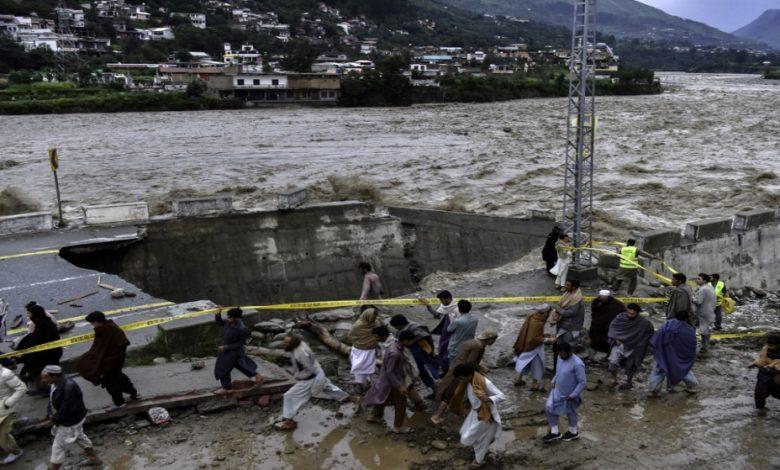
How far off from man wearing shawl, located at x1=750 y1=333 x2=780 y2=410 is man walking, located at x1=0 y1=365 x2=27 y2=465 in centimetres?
840

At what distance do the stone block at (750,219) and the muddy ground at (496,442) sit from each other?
8.93 meters

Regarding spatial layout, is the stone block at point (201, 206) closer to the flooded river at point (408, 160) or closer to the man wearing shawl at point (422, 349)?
the man wearing shawl at point (422, 349)

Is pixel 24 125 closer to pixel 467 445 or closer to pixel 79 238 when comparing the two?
pixel 79 238

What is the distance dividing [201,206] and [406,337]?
34.3ft

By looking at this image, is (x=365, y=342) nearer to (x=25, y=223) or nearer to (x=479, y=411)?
(x=479, y=411)

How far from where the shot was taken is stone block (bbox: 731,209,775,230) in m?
16.5

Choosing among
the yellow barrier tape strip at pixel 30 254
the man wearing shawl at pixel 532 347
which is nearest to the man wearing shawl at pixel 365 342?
the man wearing shawl at pixel 532 347

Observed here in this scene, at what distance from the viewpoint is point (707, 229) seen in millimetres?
16062

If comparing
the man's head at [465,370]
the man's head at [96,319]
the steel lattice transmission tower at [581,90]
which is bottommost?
the man's head at [465,370]

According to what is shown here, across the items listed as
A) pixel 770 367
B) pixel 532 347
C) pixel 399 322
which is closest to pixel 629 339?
pixel 532 347

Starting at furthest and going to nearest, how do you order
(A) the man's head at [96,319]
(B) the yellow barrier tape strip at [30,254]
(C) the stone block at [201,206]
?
(C) the stone block at [201,206], (B) the yellow barrier tape strip at [30,254], (A) the man's head at [96,319]

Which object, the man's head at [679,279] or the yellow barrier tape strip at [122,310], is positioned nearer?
the man's head at [679,279]

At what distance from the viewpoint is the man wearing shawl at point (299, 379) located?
289 inches

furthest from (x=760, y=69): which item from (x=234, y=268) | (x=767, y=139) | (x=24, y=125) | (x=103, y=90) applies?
(x=234, y=268)
